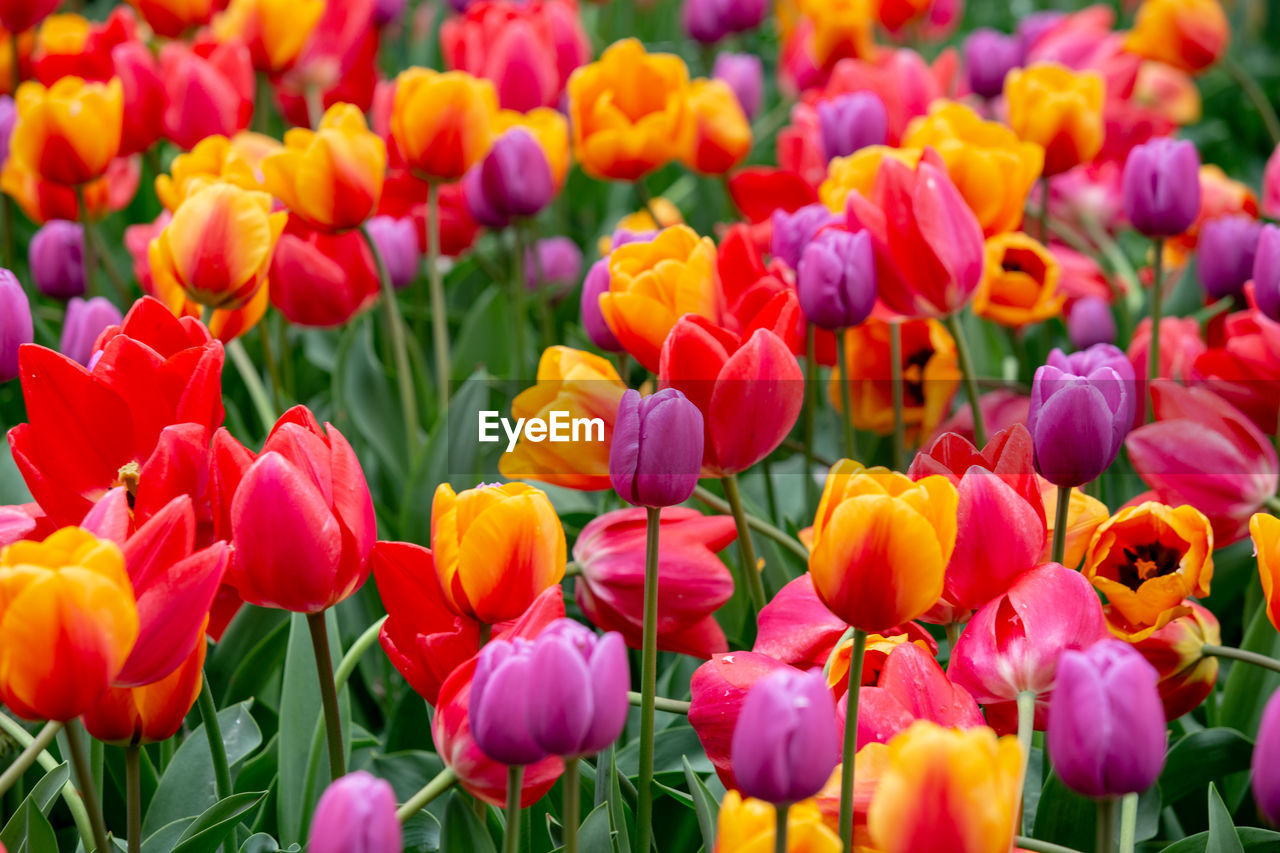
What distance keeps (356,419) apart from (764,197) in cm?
54

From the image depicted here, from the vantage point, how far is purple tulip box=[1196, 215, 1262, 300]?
1.20 metres

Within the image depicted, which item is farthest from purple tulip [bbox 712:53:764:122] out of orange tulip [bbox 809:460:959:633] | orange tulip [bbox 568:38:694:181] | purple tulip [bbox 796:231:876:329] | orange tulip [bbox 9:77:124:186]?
orange tulip [bbox 809:460:959:633]

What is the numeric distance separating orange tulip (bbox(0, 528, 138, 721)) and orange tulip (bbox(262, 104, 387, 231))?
0.65m

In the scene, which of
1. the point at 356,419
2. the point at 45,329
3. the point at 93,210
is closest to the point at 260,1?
the point at 93,210

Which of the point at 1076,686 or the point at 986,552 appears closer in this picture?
the point at 1076,686

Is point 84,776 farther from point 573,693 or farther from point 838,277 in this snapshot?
point 838,277

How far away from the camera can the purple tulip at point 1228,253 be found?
1.20 metres

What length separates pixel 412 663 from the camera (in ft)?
2.39

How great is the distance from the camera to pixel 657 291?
0.92 metres

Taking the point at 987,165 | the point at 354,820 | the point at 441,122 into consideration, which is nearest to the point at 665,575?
the point at 354,820

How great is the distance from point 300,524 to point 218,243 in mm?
440

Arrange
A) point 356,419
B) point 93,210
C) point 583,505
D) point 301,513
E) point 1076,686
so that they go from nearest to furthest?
point 1076,686
point 301,513
point 583,505
point 356,419
point 93,210

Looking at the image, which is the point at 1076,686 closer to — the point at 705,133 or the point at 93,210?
the point at 705,133

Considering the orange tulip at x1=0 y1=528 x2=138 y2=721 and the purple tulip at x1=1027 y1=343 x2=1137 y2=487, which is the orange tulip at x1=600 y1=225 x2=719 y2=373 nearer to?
the purple tulip at x1=1027 y1=343 x2=1137 y2=487
